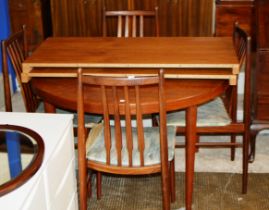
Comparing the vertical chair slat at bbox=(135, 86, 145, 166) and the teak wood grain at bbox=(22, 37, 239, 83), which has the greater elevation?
the teak wood grain at bbox=(22, 37, 239, 83)

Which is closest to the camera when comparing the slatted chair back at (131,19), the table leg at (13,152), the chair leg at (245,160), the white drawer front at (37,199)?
the white drawer front at (37,199)

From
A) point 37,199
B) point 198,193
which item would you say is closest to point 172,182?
point 198,193

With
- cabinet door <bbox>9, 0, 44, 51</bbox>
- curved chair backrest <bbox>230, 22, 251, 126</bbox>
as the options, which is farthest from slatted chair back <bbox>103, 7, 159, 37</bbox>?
cabinet door <bbox>9, 0, 44, 51</bbox>

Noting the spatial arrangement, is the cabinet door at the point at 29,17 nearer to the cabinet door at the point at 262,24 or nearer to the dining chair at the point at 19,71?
the dining chair at the point at 19,71

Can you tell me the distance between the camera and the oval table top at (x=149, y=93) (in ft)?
7.05

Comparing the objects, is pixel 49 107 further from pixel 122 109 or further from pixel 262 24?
pixel 262 24

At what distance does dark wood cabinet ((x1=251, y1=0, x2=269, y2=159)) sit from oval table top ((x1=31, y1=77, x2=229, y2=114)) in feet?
1.14

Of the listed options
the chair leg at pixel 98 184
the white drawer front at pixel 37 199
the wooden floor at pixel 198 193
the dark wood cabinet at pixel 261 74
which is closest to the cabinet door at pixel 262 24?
the dark wood cabinet at pixel 261 74

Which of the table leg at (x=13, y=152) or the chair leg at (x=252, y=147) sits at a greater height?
the table leg at (x=13, y=152)

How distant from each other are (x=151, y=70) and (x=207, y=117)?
394mm

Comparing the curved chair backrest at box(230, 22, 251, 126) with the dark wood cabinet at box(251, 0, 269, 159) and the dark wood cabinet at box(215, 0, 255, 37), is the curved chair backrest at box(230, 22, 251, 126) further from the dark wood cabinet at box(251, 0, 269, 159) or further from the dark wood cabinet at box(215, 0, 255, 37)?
the dark wood cabinet at box(215, 0, 255, 37)

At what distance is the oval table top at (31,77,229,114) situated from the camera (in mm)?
2148

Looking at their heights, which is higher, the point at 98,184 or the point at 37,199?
the point at 37,199

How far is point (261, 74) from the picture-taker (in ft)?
8.56
